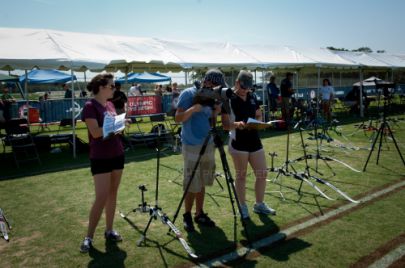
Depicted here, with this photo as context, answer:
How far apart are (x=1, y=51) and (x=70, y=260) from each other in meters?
7.70

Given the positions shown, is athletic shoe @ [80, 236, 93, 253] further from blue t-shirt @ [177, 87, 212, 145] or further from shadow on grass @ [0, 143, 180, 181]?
shadow on grass @ [0, 143, 180, 181]

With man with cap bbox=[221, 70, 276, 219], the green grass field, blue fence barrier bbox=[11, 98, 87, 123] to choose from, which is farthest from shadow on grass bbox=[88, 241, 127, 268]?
blue fence barrier bbox=[11, 98, 87, 123]

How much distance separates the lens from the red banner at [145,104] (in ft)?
65.2

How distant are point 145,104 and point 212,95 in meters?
17.6

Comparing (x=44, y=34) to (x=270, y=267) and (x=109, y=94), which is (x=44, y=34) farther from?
(x=270, y=267)

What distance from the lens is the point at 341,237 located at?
169 inches

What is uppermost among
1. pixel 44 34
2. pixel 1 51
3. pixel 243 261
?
pixel 44 34

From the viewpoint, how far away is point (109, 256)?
3.95 metres

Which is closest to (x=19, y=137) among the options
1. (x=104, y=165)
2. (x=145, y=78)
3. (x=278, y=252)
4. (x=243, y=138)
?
(x=104, y=165)

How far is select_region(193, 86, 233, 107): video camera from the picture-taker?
142 inches

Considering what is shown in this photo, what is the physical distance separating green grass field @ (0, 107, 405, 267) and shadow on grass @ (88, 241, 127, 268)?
0.03ft

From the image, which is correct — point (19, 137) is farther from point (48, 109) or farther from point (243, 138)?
point (48, 109)

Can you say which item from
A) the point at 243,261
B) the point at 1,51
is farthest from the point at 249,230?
the point at 1,51

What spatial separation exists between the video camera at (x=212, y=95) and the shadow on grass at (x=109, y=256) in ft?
6.03
